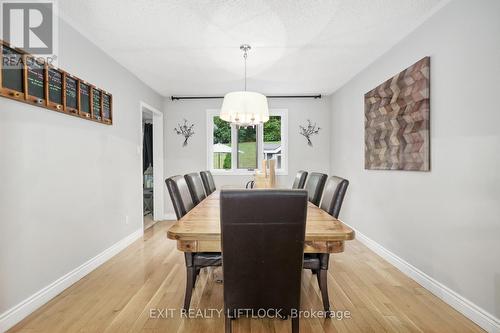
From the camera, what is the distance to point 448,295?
2.10m

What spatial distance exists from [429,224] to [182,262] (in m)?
2.47

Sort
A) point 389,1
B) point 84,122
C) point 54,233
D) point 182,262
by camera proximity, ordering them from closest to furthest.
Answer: point 389,1, point 54,233, point 84,122, point 182,262

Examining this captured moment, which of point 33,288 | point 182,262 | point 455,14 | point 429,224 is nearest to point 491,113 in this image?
point 455,14

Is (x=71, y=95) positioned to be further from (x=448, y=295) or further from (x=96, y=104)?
(x=448, y=295)

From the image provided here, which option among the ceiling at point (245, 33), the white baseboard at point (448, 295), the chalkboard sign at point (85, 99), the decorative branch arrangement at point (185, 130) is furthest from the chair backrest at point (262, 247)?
the decorative branch arrangement at point (185, 130)

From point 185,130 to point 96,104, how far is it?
2275mm

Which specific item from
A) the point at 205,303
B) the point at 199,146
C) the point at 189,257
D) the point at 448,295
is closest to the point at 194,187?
the point at 189,257

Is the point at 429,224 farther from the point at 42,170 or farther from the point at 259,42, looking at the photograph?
the point at 42,170

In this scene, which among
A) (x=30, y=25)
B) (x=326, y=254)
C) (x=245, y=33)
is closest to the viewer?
(x=326, y=254)

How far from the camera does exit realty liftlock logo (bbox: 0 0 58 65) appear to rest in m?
1.88

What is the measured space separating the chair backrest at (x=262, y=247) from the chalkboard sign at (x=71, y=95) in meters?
2.06

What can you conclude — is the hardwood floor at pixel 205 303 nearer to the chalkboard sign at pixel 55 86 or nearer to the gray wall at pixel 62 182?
the gray wall at pixel 62 182

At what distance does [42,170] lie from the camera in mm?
2121

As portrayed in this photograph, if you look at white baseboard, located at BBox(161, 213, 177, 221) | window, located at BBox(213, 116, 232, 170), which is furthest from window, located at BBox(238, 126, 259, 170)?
white baseboard, located at BBox(161, 213, 177, 221)
